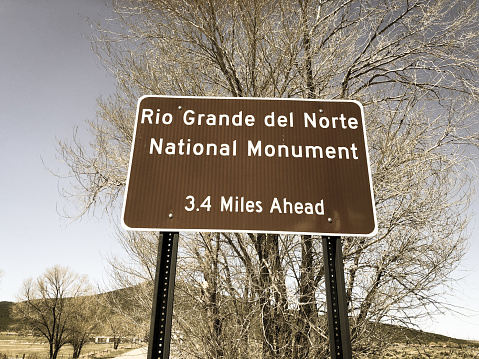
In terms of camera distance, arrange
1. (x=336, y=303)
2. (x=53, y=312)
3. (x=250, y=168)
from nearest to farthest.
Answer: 1. (x=336, y=303)
2. (x=250, y=168)
3. (x=53, y=312)

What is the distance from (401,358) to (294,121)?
16.8 feet

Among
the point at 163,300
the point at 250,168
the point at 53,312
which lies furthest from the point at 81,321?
the point at 250,168

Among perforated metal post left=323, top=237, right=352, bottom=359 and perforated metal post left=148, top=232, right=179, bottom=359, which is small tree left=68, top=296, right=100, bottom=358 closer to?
perforated metal post left=148, top=232, right=179, bottom=359

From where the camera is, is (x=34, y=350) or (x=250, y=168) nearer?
(x=250, y=168)

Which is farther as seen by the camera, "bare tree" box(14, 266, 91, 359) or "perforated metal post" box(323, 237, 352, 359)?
"bare tree" box(14, 266, 91, 359)

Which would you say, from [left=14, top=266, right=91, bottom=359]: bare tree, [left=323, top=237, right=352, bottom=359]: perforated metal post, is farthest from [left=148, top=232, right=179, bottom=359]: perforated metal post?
[left=14, top=266, right=91, bottom=359]: bare tree

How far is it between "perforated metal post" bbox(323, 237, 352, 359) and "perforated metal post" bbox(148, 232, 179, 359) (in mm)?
636

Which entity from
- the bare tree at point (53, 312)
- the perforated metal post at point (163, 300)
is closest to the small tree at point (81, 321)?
the bare tree at point (53, 312)

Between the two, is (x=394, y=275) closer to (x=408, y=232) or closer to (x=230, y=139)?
(x=408, y=232)

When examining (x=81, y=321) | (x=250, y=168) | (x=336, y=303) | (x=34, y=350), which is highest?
(x=250, y=168)

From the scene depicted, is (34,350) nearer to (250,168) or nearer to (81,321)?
(81,321)

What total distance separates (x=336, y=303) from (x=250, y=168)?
0.66 meters

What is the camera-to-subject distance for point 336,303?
52.5 inches

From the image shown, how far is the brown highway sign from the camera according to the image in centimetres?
140
